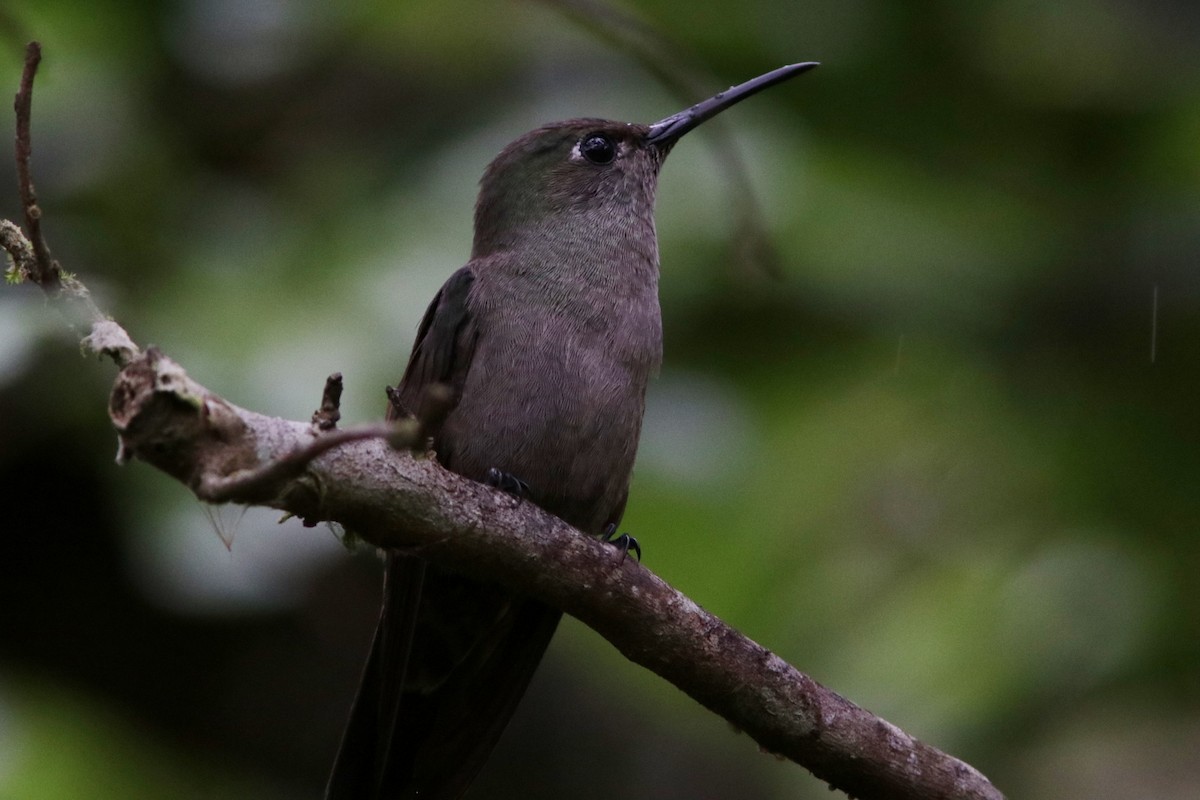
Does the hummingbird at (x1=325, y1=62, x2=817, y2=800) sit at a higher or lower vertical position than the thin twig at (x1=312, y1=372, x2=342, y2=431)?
higher

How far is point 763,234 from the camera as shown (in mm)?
4438

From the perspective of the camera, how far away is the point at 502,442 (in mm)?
3787

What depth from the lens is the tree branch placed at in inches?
88.9

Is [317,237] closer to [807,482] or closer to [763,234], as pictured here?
[763,234]

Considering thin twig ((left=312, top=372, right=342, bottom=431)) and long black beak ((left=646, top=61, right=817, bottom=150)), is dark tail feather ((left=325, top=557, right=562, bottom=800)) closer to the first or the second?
thin twig ((left=312, top=372, right=342, bottom=431))

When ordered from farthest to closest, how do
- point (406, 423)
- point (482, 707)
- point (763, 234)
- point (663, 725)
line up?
1. point (663, 725)
2. point (763, 234)
3. point (482, 707)
4. point (406, 423)

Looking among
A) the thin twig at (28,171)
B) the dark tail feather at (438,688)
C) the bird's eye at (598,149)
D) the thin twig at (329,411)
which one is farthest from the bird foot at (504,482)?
the bird's eye at (598,149)

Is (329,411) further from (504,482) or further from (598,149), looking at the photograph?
(598,149)

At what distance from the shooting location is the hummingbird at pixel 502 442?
12.4 ft

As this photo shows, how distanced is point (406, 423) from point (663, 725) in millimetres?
4020

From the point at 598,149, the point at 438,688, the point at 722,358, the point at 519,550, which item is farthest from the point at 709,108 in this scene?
the point at 519,550

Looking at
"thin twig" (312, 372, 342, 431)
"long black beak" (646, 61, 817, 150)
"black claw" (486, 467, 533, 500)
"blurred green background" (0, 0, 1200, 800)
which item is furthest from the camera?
"long black beak" (646, 61, 817, 150)

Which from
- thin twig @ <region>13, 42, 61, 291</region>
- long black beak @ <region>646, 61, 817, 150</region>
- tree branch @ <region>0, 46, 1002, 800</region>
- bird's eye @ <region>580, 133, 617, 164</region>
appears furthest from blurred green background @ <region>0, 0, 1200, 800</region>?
thin twig @ <region>13, 42, 61, 291</region>

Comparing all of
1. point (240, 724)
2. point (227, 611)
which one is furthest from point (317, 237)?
point (240, 724)
